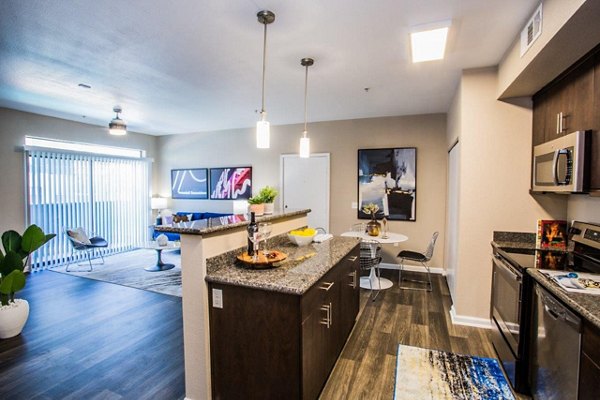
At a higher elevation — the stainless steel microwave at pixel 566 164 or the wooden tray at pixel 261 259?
the stainless steel microwave at pixel 566 164

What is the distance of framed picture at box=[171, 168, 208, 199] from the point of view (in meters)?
6.85

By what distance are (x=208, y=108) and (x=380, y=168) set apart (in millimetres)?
3011

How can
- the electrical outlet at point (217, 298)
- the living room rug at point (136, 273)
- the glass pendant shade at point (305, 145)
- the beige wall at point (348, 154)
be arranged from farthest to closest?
the beige wall at point (348, 154) → the living room rug at point (136, 273) → the glass pendant shade at point (305, 145) → the electrical outlet at point (217, 298)

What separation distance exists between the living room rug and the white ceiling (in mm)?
2684

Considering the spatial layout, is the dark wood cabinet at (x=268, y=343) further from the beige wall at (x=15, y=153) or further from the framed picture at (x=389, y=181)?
the beige wall at (x=15, y=153)

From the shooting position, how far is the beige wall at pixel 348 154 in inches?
193

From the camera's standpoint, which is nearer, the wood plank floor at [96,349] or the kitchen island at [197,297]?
the kitchen island at [197,297]

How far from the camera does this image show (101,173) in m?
6.15

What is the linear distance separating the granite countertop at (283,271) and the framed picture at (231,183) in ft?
13.0

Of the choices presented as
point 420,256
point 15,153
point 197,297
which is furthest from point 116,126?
point 420,256

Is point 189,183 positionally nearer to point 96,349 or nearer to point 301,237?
point 96,349

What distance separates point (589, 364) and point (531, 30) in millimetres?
2067

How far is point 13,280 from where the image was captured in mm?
2785

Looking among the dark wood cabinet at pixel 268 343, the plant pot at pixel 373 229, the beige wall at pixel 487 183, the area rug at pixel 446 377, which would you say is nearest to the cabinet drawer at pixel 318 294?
the dark wood cabinet at pixel 268 343
